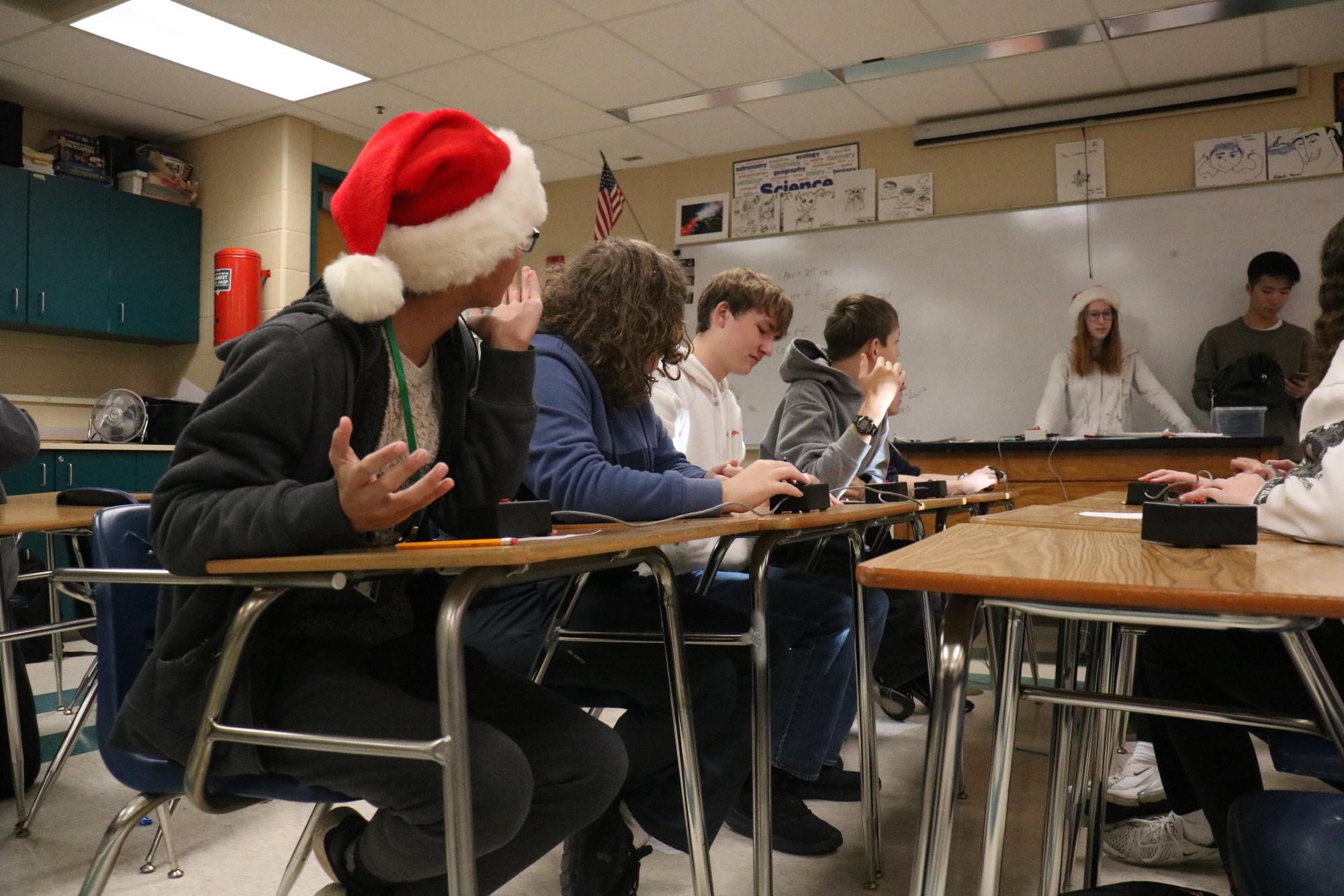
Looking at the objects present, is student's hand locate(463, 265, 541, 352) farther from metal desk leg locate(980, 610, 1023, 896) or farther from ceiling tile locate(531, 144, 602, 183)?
ceiling tile locate(531, 144, 602, 183)

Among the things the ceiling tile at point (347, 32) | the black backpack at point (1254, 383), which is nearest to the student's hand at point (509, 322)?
the ceiling tile at point (347, 32)

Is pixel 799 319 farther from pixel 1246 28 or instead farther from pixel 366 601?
pixel 366 601

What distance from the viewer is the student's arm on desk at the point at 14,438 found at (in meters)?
2.02

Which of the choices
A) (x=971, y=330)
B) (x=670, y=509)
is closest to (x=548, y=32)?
(x=971, y=330)

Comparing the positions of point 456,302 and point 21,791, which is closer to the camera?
point 456,302

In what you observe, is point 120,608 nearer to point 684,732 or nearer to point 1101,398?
point 684,732

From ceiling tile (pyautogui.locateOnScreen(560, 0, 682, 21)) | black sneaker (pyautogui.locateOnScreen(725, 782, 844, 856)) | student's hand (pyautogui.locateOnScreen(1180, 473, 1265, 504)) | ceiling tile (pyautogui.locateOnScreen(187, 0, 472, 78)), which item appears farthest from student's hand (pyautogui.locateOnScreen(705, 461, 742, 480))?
ceiling tile (pyautogui.locateOnScreen(187, 0, 472, 78))

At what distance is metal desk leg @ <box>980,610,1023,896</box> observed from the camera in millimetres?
829

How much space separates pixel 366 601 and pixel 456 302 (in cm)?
38

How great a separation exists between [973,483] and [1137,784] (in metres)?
0.99

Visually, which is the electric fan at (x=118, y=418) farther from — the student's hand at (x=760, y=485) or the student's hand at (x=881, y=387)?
the student's hand at (x=760, y=485)

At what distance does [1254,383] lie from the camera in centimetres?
450

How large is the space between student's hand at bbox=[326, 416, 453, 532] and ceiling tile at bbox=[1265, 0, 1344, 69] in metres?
4.41

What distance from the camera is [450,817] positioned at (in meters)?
0.90
